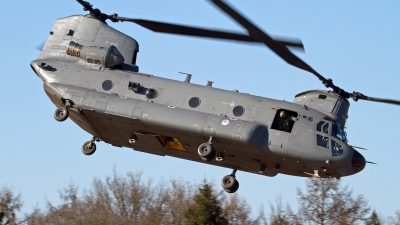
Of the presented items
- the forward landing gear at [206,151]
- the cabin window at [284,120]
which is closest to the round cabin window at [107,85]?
the forward landing gear at [206,151]

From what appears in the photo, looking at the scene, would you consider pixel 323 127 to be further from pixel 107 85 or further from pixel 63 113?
pixel 63 113

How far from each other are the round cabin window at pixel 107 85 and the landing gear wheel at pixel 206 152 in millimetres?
3913

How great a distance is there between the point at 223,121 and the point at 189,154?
6.57 feet

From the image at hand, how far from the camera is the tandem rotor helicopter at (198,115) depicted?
69.0 ft

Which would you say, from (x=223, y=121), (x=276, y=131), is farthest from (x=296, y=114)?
(x=223, y=121)

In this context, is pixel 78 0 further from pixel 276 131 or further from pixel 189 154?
pixel 276 131

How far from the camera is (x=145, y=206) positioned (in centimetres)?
3550

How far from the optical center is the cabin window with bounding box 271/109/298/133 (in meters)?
21.5

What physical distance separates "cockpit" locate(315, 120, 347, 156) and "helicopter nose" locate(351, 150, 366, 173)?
0.48 meters

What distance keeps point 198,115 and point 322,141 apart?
12.1ft

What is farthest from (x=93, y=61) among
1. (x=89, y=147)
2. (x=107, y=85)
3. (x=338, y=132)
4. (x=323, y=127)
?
(x=338, y=132)

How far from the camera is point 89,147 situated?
23.9 m

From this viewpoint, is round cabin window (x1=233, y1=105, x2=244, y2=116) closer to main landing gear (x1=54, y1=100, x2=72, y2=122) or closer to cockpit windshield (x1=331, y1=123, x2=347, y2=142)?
cockpit windshield (x1=331, y1=123, x2=347, y2=142)

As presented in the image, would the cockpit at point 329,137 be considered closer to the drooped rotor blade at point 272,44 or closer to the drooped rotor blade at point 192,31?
the drooped rotor blade at point 272,44
